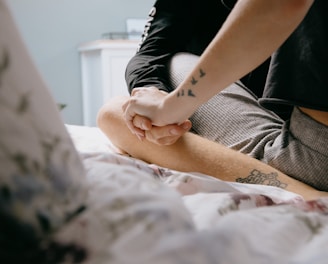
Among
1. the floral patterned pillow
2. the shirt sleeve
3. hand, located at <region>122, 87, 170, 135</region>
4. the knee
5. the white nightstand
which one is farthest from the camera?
the white nightstand

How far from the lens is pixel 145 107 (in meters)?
0.79

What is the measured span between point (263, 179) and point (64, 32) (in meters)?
1.97

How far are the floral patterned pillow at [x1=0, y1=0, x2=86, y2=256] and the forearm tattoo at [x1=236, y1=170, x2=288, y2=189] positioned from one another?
450mm

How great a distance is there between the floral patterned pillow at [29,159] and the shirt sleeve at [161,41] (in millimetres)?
702

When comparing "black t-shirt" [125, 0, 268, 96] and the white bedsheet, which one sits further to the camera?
"black t-shirt" [125, 0, 268, 96]

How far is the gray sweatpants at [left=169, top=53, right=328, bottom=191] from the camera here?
667 millimetres

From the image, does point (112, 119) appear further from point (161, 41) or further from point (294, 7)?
point (294, 7)

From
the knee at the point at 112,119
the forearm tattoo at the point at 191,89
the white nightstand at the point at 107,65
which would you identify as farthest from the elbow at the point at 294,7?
the white nightstand at the point at 107,65

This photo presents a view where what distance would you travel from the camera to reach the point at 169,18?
117cm

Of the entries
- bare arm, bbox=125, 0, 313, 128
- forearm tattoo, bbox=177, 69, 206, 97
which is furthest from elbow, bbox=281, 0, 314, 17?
forearm tattoo, bbox=177, 69, 206, 97

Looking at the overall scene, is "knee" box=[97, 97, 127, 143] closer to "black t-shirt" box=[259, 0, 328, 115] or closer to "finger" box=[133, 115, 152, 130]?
"finger" box=[133, 115, 152, 130]

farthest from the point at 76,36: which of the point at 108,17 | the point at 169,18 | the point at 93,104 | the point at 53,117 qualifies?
the point at 53,117

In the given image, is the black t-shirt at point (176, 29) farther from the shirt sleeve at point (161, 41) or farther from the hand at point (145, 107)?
the hand at point (145, 107)

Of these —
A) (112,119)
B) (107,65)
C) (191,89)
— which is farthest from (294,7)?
(107,65)
